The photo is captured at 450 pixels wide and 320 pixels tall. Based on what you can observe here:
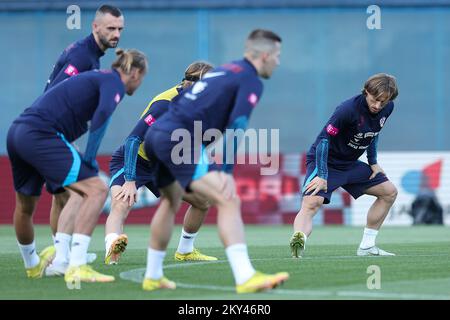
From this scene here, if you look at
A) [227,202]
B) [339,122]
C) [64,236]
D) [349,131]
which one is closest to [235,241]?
[227,202]

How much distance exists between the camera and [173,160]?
8.12 metres

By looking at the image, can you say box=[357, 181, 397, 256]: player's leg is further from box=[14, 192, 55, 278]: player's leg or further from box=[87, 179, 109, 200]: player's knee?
box=[87, 179, 109, 200]: player's knee

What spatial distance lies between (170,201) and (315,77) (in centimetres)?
2205

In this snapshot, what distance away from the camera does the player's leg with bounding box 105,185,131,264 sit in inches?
424

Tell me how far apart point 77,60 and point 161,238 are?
3.07 m

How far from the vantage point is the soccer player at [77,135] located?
8.78 meters

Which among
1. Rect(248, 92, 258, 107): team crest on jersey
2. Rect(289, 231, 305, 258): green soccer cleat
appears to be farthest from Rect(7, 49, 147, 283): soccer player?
Rect(289, 231, 305, 258): green soccer cleat

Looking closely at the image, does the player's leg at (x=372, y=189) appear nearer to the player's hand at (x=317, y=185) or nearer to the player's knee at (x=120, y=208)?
the player's hand at (x=317, y=185)

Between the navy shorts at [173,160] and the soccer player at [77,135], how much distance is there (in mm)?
643

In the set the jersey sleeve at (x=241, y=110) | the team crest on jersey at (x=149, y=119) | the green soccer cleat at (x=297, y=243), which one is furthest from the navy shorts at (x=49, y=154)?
the green soccer cleat at (x=297, y=243)

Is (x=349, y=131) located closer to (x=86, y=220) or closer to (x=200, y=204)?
(x=200, y=204)

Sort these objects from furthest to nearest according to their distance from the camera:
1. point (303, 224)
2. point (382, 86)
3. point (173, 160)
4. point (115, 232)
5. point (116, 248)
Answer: point (303, 224), point (382, 86), point (115, 232), point (116, 248), point (173, 160)
